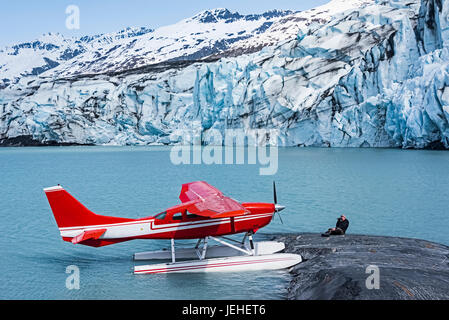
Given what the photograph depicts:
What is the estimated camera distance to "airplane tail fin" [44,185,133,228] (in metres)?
13.4

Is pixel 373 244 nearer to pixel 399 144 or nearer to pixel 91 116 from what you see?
pixel 399 144

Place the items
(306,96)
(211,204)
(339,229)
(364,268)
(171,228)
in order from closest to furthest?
1. (364,268)
2. (211,204)
3. (171,228)
4. (339,229)
5. (306,96)

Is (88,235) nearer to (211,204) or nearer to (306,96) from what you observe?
(211,204)

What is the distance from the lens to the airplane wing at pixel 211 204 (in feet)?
39.7

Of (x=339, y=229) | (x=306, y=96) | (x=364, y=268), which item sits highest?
(x=306, y=96)

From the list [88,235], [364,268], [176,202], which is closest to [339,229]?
[364,268]

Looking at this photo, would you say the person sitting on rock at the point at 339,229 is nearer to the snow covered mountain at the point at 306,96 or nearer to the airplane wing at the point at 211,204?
the airplane wing at the point at 211,204

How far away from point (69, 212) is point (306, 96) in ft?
208

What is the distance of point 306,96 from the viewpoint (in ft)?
238

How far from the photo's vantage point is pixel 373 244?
14.3 metres

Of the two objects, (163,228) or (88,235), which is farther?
(163,228)

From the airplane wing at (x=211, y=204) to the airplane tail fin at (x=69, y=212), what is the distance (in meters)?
2.56
